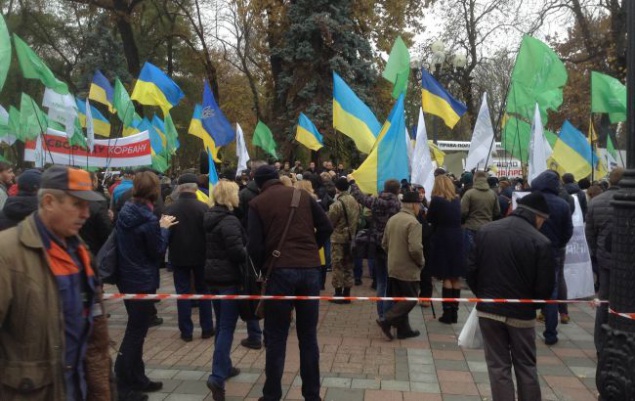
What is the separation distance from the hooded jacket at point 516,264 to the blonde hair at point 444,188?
123 inches

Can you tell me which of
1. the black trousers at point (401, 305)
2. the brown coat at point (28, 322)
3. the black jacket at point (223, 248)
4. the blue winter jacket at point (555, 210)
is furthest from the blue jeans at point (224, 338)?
the blue winter jacket at point (555, 210)

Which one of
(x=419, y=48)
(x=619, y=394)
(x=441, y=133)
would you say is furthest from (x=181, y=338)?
(x=441, y=133)

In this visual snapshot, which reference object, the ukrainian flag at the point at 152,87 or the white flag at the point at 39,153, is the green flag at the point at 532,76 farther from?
the white flag at the point at 39,153

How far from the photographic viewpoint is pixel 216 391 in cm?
470

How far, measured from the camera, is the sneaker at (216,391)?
470 cm

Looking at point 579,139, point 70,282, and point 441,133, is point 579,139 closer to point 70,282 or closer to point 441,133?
point 70,282

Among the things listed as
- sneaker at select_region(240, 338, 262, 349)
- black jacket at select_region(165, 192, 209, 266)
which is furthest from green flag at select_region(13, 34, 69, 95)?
sneaker at select_region(240, 338, 262, 349)

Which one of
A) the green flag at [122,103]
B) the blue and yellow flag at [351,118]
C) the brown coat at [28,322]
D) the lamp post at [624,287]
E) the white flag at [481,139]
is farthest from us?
the green flag at [122,103]

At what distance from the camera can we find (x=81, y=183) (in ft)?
8.77

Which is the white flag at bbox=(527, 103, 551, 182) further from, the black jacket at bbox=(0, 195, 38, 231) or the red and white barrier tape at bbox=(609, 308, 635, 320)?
the black jacket at bbox=(0, 195, 38, 231)

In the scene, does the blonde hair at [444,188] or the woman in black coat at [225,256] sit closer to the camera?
Result: the woman in black coat at [225,256]

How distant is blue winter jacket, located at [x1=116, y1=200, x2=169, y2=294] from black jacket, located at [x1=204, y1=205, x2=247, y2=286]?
498 millimetres

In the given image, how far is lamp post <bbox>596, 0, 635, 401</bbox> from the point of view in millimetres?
3998

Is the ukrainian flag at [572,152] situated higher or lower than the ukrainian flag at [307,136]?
lower
